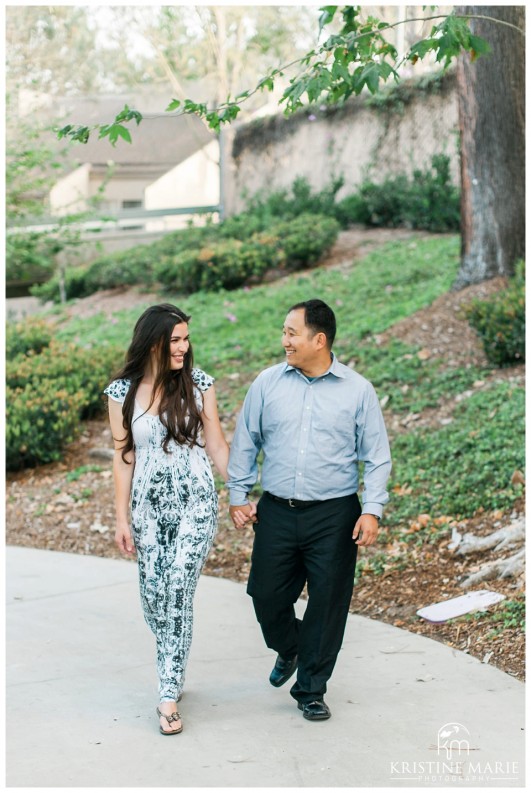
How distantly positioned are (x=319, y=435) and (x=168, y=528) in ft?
2.57

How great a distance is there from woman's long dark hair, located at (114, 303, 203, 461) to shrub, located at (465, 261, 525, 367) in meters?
5.12

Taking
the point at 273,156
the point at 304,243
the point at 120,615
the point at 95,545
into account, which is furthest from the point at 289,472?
the point at 273,156

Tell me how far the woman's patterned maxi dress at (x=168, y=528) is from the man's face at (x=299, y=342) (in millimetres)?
612

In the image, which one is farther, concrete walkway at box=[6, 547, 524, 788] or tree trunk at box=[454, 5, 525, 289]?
tree trunk at box=[454, 5, 525, 289]

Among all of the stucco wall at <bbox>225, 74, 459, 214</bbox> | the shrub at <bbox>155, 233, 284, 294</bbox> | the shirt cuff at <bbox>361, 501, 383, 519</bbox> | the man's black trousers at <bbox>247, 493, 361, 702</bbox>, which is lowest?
the man's black trousers at <bbox>247, 493, 361, 702</bbox>

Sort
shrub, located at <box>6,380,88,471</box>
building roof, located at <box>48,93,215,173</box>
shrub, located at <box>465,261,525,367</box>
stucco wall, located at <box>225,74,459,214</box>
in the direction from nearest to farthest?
1. shrub, located at <box>465,261,525,367</box>
2. shrub, located at <box>6,380,88,471</box>
3. stucco wall, located at <box>225,74,459,214</box>
4. building roof, located at <box>48,93,215,173</box>

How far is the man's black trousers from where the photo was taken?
14.2ft

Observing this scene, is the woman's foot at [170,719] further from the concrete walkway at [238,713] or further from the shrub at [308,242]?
the shrub at [308,242]

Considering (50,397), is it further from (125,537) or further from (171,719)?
(171,719)

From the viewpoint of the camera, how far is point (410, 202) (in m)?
16.1

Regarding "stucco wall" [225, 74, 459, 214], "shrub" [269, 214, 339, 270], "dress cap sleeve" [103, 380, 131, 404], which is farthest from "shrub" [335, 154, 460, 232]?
"dress cap sleeve" [103, 380, 131, 404]

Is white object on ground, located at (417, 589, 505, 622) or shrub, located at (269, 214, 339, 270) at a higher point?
shrub, located at (269, 214, 339, 270)

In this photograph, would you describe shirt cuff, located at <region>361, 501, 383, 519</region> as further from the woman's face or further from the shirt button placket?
the woman's face

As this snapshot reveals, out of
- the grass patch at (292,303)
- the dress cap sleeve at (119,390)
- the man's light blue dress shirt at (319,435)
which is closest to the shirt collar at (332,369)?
the man's light blue dress shirt at (319,435)
